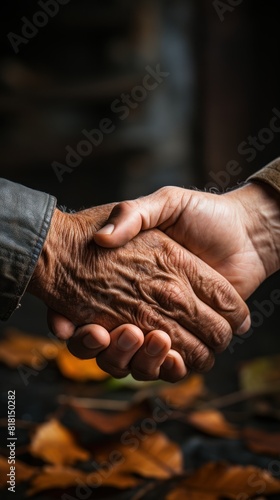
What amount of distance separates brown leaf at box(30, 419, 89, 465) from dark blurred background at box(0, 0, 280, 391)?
2.37 m

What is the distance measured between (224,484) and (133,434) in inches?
11.2

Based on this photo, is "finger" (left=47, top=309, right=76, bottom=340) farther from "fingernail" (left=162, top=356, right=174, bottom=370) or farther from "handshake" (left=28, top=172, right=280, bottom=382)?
"fingernail" (left=162, top=356, right=174, bottom=370)

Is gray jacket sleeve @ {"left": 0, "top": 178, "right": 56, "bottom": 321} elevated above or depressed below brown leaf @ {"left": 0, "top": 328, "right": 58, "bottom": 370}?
above

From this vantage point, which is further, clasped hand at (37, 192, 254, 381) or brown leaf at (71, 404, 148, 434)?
brown leaf at (71, 404, 148, 434)

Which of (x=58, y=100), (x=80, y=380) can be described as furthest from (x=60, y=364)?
(x=58, y=100)

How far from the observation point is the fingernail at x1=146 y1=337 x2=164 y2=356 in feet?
4.56

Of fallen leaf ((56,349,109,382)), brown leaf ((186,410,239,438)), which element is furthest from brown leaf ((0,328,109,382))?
brown leaf ((186,410,239,438))

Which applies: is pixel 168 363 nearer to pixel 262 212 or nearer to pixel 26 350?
pixel 262 212

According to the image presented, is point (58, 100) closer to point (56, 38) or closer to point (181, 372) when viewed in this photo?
point (56, 38)

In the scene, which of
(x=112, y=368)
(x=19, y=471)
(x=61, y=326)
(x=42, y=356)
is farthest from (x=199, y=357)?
(x=42, y=356)

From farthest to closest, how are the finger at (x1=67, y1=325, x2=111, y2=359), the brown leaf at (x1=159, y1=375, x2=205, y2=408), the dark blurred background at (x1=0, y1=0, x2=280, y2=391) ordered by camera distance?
the dark blurred background at (x1=0, y1=0, x2=280, y2=391) → the brown leaf at (x1=159, y1=375, x2=205, y2=408) → the finger at (x1=67, y1=325, x2=111, y2=359)

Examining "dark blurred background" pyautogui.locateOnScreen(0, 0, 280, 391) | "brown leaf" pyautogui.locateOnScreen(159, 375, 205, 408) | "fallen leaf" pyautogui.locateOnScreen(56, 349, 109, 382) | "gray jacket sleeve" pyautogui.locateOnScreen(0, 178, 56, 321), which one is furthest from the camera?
"dark blurred background" pyautogui.locateOnScreen(0, 0, 280, 391)

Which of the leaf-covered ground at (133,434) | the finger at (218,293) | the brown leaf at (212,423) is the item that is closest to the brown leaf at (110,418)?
the leaf-covered ground at (133,434)

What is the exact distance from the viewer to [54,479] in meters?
1.31
